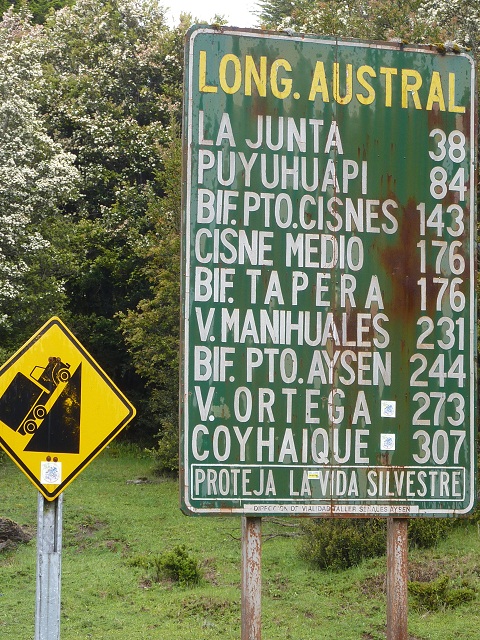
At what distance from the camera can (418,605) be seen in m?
12.6

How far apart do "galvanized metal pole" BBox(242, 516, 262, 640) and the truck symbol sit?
6.35 ft

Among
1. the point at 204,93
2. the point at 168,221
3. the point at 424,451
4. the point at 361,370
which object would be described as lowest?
the point at 424,451

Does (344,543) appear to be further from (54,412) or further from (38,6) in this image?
(38,6)

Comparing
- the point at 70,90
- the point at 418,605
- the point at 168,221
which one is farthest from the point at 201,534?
the point at 70,90

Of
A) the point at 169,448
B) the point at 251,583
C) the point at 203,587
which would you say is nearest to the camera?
the point at 251,583

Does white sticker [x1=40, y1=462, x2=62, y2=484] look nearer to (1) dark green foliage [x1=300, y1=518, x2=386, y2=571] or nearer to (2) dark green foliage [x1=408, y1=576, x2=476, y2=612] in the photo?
(2) dark green foliage [x1=408, y1=576, x2=476, y2=612]

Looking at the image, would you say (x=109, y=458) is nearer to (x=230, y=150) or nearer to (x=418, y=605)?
(x=418, y=605)

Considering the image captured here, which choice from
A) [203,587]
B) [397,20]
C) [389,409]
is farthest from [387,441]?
[397,20]

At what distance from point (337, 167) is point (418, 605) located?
275 inches

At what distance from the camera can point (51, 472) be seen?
6.12 meters

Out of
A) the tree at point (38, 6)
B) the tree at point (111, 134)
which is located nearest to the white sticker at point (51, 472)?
the tree at point (111, 134)

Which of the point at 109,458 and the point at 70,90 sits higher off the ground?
the point at 70,90

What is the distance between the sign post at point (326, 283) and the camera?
290 inches

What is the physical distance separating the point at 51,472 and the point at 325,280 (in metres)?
2.58
